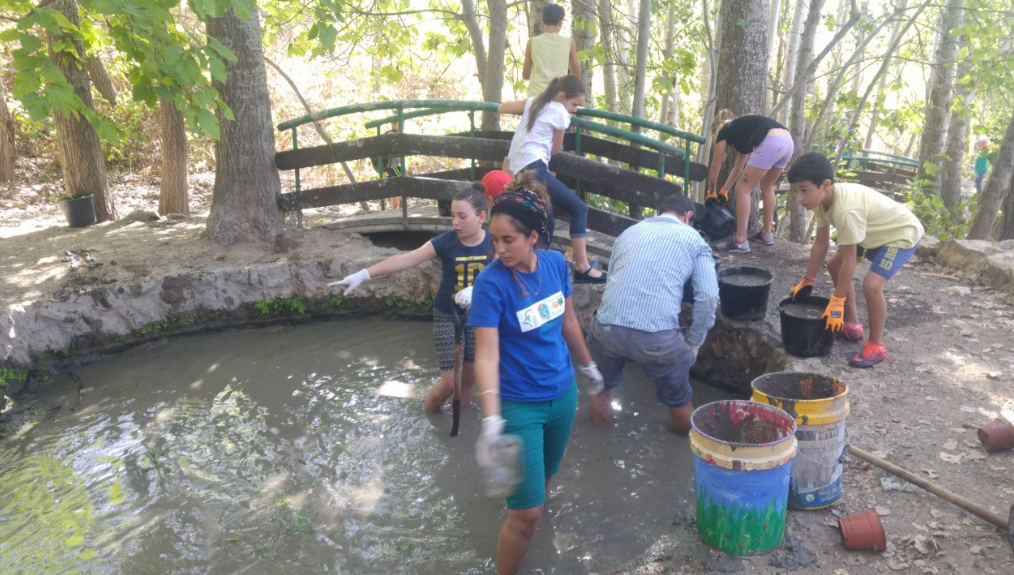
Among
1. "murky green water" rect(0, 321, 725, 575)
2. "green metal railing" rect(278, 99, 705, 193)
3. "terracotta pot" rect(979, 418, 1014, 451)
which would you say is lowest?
"murky green water" rect(0, 321, 725, 575)

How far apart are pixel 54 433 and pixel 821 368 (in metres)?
5.59

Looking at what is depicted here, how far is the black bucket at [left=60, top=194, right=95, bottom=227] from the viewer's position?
885 cm

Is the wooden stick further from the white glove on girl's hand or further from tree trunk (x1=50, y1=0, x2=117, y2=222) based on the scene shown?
tree trunk (x1=50, y1=0, x2=117, y2=222)

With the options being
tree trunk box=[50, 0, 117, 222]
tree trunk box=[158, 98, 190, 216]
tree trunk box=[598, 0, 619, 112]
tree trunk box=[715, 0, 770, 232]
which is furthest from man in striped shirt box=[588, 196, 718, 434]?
tree trunk box=[50, 0, 117, 222]

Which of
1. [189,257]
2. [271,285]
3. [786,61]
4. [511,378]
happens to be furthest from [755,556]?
[786,61]

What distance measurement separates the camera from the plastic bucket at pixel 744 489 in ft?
9.36

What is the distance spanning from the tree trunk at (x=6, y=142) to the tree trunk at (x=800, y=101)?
12.4 m

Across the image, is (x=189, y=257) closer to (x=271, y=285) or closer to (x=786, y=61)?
(x=271, y=285)

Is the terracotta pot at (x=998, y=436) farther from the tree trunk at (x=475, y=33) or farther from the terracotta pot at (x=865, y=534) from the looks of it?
the tree trunk at (x=475, y=33)

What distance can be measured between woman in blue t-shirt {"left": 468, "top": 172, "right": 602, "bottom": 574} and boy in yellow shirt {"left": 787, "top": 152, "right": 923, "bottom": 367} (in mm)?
2228

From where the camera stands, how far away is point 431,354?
6.42 meters

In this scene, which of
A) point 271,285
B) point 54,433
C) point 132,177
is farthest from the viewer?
point 132,177

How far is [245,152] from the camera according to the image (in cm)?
753

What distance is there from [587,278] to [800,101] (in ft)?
18.4
